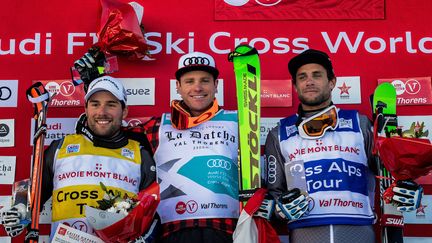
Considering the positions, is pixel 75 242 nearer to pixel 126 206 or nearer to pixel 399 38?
pixel 126 206

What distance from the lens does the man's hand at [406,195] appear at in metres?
3.48

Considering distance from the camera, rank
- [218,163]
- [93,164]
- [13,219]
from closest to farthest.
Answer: [13,219], [93,164], [218,163]

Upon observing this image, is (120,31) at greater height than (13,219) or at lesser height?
greater

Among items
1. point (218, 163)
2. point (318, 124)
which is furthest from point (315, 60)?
point (218, 163)

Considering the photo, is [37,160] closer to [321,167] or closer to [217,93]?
[217,93]

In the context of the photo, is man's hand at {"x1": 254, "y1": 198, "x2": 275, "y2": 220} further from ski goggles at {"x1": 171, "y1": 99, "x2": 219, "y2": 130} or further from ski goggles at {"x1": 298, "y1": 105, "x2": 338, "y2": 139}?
ski goggles at {"x1": 171, "y1": 99, "x2": 219, "y2": 130}

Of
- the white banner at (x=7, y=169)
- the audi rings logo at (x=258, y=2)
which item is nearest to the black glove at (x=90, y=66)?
the white banner at (x=7, y=169)

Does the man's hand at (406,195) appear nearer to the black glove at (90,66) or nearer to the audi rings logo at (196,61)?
the audi rings logo at (196,61)

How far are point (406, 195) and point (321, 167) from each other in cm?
53

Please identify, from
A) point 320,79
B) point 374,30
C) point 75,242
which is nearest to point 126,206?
point 75,242

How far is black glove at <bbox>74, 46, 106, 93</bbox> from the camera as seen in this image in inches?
175

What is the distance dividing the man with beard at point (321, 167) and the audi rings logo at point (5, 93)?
2201 mm

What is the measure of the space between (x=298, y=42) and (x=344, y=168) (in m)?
1.53

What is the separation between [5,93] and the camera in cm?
493
